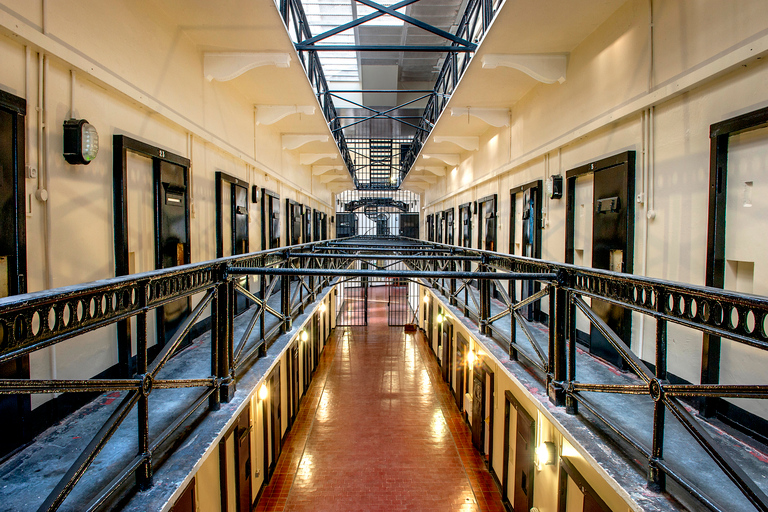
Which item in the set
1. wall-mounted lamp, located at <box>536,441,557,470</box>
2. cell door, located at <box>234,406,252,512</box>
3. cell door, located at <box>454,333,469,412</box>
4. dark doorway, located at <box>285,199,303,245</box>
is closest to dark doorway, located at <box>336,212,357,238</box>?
dark doorway, located at <box>285,199,303,245</box>

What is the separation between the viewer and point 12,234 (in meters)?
2.04

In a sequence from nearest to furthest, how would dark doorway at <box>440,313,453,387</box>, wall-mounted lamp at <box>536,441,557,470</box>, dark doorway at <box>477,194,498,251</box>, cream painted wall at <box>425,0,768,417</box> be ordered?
cream painted wall at <box>425,0,768,417</box>
wall-mounted lamp at <box>536,441,557,470</box>
dark doorway at <box>477,194,498,251</box>
dark doorway at <box>440,313,453,387</box>

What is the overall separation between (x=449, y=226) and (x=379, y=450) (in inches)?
309

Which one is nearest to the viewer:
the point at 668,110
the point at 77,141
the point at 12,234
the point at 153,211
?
the point at 12,234

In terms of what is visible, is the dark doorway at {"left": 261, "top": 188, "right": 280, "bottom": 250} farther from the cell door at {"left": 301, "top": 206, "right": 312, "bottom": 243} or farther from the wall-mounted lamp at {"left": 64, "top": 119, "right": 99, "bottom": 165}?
the wall-mounted lamp at {"left": 64, "top": 119, "right": 99, "bottom": 165}

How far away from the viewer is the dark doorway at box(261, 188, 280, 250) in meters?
7.01

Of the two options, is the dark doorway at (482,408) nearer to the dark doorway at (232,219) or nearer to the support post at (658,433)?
the support post at (658,433)

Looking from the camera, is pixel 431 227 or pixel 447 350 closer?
pixel 447 350

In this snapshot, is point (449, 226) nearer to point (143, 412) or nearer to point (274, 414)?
point (274, 414)

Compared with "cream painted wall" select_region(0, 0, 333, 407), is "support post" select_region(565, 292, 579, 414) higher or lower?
lower

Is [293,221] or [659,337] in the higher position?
[293,221]

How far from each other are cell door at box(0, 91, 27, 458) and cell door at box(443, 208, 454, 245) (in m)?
10.7

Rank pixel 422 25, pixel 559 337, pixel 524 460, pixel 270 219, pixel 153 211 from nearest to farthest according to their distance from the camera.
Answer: pixel 559 337 < pixel 153 211 < pixel 524 460 < pixel 422 25 < pixel 270 219

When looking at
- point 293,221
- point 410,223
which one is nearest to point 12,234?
point 293,221
